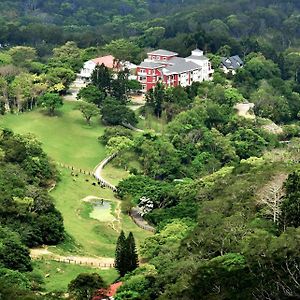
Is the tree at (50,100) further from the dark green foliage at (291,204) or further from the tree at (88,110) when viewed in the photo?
the dark green foliage at (291,204)

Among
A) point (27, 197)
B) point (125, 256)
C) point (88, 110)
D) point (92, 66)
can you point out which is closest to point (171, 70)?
point (92, 66)

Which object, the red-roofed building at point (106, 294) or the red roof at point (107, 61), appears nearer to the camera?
the red-roofed building at point (106, 294)

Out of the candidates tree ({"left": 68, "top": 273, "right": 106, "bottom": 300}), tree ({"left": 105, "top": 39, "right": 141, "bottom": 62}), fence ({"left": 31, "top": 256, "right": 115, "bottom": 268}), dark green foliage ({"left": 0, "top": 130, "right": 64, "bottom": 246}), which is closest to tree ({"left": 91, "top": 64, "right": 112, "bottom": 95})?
tree ({"left": 105, "top": 39, "right": 141, "bottom": 62})

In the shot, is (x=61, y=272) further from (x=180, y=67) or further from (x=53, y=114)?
(x=180, y=67)

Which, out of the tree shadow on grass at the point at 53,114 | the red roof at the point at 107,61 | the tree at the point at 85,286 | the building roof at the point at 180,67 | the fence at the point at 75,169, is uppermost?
the tree at the point at 85,286

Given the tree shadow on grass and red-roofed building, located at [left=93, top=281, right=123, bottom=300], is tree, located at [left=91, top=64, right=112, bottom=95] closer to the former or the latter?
the tree shadow on grass

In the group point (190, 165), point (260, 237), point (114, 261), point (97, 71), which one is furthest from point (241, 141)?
point (260, 237)

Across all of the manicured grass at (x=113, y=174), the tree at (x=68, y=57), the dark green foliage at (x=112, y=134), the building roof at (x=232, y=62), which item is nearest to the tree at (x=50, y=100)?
the dark green foliage at (x=112, y=134)
